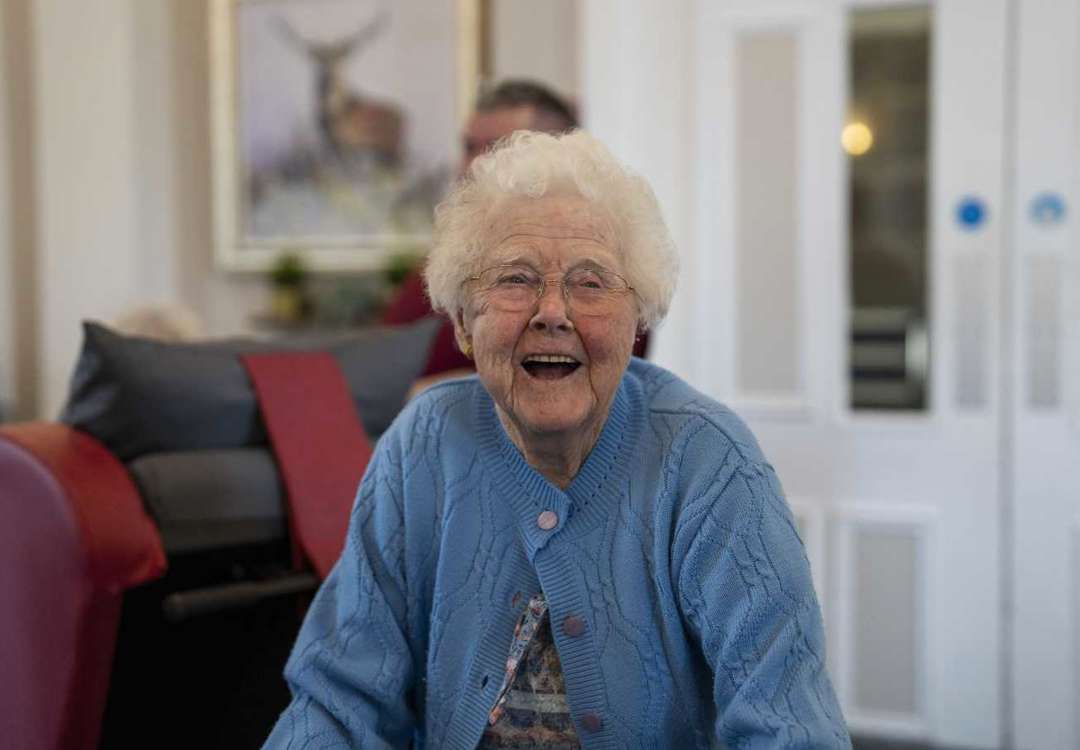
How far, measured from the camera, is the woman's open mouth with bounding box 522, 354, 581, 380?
47.1 inches

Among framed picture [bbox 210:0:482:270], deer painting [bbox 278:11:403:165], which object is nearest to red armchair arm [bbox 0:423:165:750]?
framed picture [bbox 210:0:482:270]

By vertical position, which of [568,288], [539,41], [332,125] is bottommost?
[568,288]

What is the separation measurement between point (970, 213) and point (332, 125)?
2.40 metres

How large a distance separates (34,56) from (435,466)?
329 cm

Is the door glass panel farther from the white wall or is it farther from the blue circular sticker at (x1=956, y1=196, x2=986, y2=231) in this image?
the white wall

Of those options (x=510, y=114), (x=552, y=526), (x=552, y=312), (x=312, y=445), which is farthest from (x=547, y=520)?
(x=510, y=114)

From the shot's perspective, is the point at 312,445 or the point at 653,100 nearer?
the point at 312,445

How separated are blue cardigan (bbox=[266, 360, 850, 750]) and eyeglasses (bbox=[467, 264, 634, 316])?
5.7 inches

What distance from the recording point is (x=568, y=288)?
3.92ft

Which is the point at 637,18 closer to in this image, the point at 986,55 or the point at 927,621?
the point at 986,55

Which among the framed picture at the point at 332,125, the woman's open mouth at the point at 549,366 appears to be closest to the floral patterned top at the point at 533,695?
the woman's open mouth at the point at 549,366

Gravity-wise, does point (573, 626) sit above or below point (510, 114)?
below

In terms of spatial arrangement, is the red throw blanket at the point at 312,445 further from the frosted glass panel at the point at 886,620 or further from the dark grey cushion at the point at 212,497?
the frosted glass panel at the point at 886,620

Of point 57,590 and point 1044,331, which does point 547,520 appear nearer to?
point 57,590
